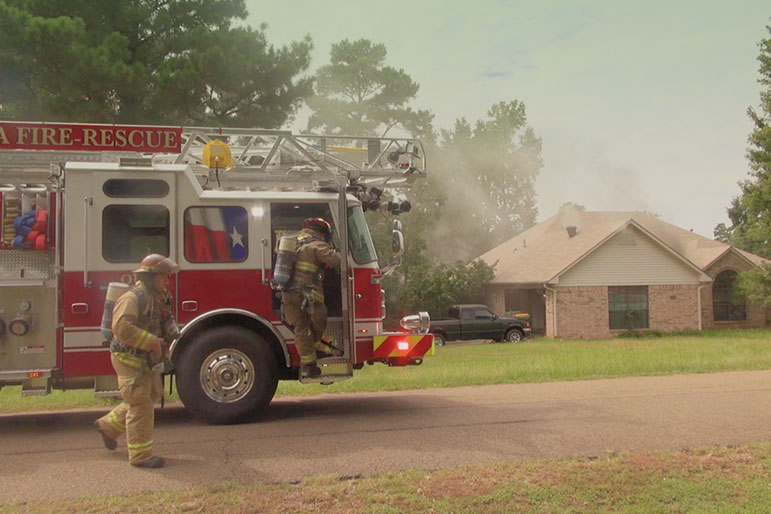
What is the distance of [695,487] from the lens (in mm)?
5035

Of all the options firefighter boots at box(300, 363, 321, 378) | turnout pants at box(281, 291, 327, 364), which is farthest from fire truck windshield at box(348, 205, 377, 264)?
firefighter boots at box(300, 363, 321, 378)

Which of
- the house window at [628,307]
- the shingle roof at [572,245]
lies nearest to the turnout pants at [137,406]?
the shingle roof at [572,245]

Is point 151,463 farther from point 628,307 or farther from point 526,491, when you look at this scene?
point 628,307

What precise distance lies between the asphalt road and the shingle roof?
23.2 metres

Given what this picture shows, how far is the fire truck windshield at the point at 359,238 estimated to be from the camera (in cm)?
799

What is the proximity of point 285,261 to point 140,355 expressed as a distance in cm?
191

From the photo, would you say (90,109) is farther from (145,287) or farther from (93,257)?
(145,287)

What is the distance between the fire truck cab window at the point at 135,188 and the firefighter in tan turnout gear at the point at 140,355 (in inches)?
71.4

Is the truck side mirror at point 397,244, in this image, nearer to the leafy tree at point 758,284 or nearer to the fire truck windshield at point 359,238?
the fire truck windshield at point 359,238

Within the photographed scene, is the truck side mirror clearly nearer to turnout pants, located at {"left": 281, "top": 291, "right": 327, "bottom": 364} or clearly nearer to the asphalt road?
turnout pants, located at {"left": 281, "top": 291, "right": 327, "bottom": 364}

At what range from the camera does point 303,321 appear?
7.47 m

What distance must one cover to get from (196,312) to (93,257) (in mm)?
1069

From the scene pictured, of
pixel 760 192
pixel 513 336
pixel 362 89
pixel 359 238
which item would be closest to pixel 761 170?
pixel 760 192

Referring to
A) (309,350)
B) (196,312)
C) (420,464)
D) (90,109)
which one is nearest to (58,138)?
(196,312)
